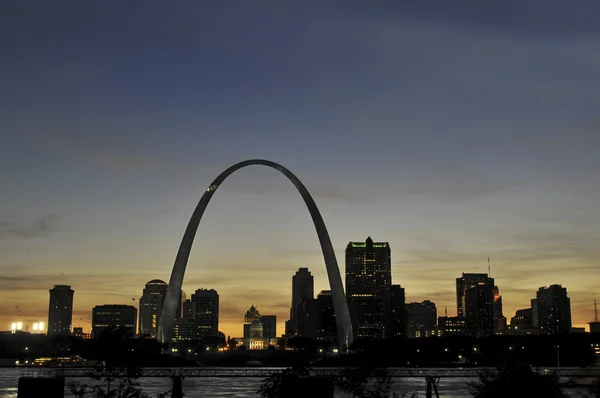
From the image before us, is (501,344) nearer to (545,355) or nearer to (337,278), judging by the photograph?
(545,355)

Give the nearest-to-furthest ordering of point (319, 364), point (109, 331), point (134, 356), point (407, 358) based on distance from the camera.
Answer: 1. point (134, 356)
2. point (109, 331)
3. point (319, 364)
4. point (407, 358)

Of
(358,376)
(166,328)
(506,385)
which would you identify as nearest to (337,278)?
(166,328)

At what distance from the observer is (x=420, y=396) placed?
72312mm

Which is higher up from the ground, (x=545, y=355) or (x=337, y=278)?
(x=337, y=278)

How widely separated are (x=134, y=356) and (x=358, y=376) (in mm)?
17478

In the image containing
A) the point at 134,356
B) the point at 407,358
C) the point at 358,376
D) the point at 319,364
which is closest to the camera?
the point at 358,376

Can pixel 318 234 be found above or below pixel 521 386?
above

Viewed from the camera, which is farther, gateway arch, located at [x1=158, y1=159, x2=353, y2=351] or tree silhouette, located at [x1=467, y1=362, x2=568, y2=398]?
gateway arch, located at [x1=158, y1=159, x2=353, y2=351]

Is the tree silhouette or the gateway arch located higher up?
the gateway arch

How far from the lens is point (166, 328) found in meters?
141

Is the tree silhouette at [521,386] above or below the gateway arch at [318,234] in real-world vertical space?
below

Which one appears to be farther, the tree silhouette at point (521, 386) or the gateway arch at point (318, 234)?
the gateway arch at point (318, 234)

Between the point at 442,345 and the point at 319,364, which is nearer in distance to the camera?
the point at 319,364

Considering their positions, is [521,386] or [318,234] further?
[318,234]
